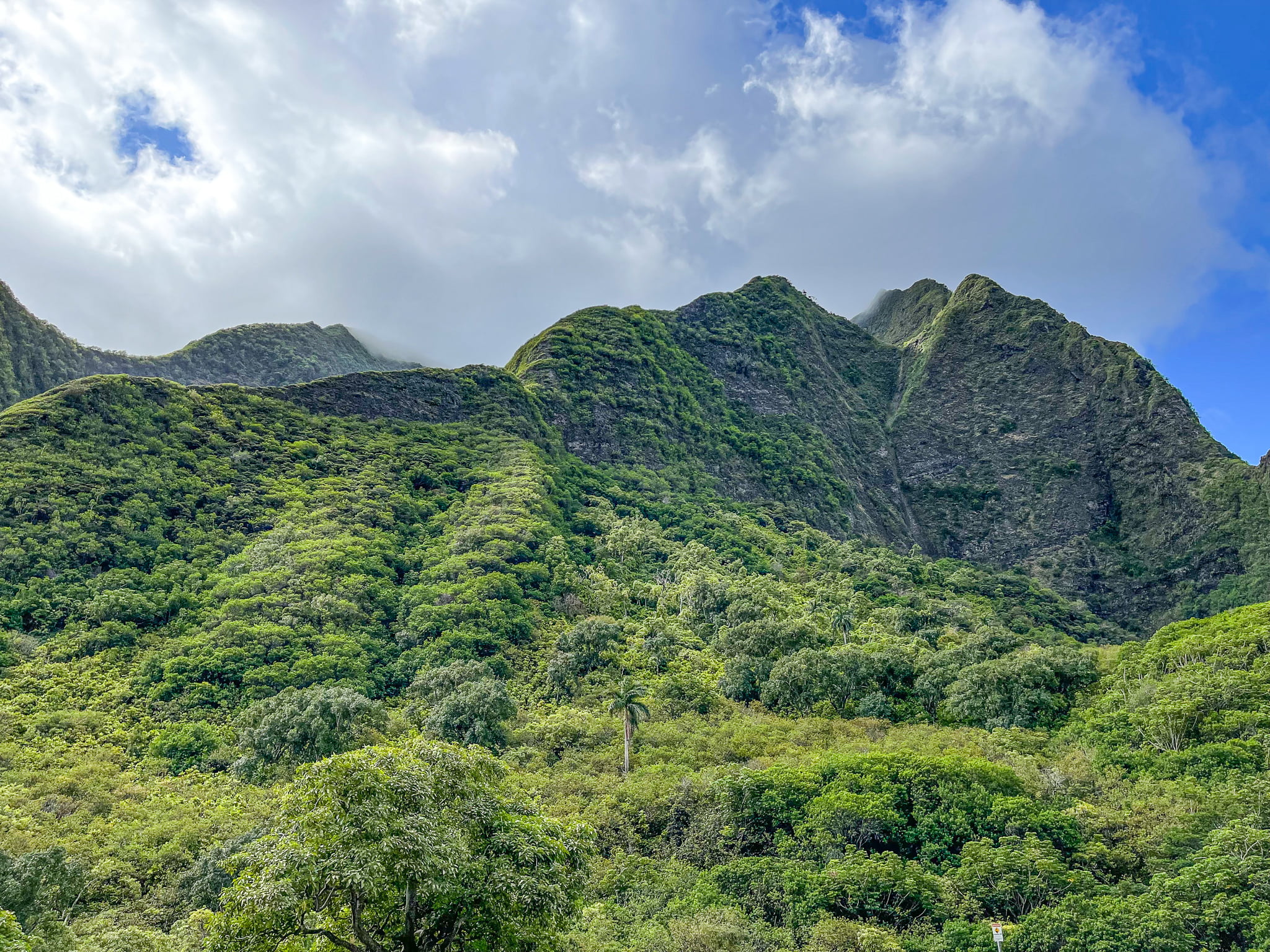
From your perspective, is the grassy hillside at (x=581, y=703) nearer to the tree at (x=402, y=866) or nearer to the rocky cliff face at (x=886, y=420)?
the tree at (x=402, y=866)

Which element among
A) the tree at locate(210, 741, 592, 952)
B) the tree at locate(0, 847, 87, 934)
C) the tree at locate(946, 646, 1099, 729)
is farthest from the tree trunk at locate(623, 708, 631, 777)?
the tree at locate(210, 741, 592, 952)

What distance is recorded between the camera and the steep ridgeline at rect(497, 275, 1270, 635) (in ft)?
434

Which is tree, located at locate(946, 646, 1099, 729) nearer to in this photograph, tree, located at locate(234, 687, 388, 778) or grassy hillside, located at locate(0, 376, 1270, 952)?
grassy hillside, located at locate(0, 376, 1270, 952)

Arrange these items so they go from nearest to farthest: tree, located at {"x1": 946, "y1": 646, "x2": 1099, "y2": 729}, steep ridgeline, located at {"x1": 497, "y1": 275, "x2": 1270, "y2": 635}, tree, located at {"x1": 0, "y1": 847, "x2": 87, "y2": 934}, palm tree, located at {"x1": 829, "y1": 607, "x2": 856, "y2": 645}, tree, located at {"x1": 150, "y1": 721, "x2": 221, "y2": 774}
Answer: tree, located at {"x1": 0, "y1": 847, "x2": 87, "y2": 934} → tree, located at {"x1": 150, "y1": 721, "x2": 221, "y2": 774} → tree, located at {"x1": 946, "y1": 646, "x2": 1099, "y2": 729} → palm tree, located at {"x1": 829, "y1": 607, "x2": 856, "y2": 645} → steep ridgeline, located at {"x1": 497, "y1": 275, "x2": 1270, "y2": 635}

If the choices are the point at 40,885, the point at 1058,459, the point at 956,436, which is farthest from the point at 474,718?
the point at 956,436

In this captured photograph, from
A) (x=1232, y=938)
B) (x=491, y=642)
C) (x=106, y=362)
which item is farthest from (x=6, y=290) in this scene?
(x=1232, y=938)

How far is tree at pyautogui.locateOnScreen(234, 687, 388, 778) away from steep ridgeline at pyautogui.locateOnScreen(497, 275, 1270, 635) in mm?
80580

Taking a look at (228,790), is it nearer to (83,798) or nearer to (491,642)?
(83,798)

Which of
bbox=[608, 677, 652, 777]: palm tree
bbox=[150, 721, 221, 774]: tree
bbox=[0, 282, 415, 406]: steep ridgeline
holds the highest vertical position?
bbox=[0, 282, 415, 406]: steep ridgeline

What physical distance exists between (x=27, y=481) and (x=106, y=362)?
82.6 metres

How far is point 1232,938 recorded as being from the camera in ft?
97.1

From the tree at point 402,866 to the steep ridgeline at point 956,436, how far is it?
359 ft

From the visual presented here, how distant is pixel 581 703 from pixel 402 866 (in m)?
44.5

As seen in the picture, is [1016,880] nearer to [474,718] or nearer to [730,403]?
[474,718]
